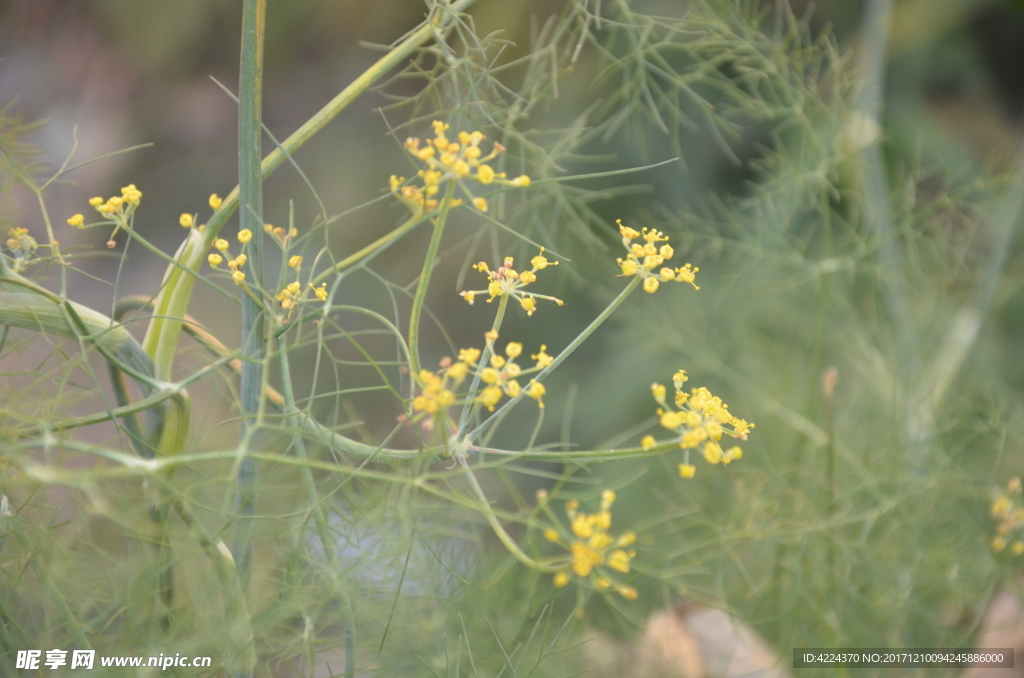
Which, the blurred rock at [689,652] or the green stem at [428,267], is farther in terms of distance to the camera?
the blurred rock at [689,652]

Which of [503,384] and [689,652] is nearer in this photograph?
[503,384]

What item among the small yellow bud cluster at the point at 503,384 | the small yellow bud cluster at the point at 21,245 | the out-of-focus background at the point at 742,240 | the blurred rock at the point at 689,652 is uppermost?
the small yellow bud cluster at the point at 21,245

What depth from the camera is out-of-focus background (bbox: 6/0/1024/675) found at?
0.77 meters

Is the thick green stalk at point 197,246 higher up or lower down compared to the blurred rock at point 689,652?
higher up

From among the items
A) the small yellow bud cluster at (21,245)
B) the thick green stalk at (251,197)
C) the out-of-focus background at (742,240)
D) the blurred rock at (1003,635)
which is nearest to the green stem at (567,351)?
the thick green stalk at (251,197)

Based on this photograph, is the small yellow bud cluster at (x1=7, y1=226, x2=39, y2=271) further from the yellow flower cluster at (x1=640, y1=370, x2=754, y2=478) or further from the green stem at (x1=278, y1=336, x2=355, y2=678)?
the yellow flower cluster at (x1=640, y1=370, x2=754, y2=478)

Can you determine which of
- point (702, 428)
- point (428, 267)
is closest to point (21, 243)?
point (428, 267)

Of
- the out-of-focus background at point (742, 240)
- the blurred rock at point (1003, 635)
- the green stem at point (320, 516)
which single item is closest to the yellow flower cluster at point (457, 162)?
the green stem at point (320, 516)

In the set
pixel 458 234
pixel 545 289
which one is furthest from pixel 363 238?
pixel 545 289

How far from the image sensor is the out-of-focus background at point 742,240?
77 cm

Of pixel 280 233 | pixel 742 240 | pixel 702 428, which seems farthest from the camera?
pixel 742 240

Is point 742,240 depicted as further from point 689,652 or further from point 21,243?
point 21,243

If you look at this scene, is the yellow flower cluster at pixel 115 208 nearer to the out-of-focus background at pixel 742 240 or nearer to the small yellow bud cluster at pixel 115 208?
the small yellow bud cluster at pixel 115 208

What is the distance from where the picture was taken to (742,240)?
995 mm
